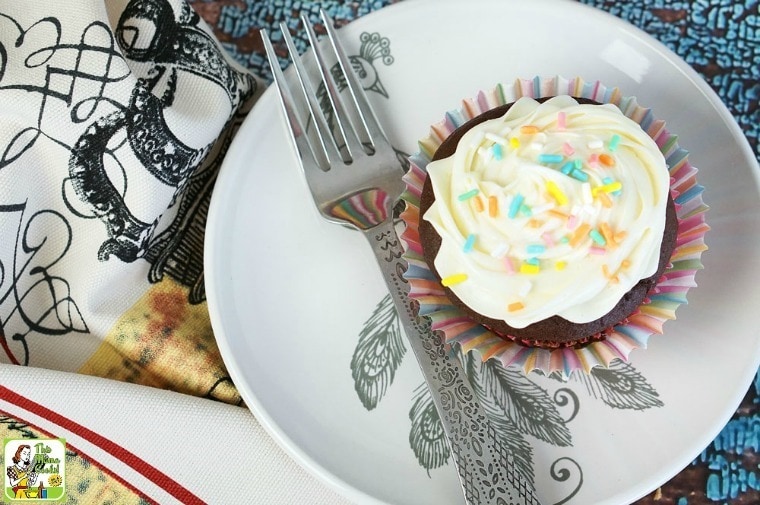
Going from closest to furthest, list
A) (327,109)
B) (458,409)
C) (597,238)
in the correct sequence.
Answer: (597,238) < (458,409) < (327,109)

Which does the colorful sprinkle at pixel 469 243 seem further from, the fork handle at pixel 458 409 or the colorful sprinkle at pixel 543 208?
the fork handle at pixel 458 409

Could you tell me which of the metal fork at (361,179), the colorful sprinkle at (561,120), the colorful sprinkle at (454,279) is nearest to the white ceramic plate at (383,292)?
the metal fork at (361,179)

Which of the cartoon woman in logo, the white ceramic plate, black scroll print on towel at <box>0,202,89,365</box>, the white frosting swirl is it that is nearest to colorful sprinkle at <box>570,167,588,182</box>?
the white frosting swirl

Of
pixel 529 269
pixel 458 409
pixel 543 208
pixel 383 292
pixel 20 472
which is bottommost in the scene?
pixel 20 472

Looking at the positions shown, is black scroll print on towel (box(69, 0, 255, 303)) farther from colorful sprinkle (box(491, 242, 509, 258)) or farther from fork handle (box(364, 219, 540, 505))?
colorful sprinkle (box(491, 242, 509, 258))

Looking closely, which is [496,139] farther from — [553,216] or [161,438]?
[161,438]

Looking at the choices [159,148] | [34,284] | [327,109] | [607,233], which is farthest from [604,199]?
[34,284]

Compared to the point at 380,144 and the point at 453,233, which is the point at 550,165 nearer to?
the point at 453,233
